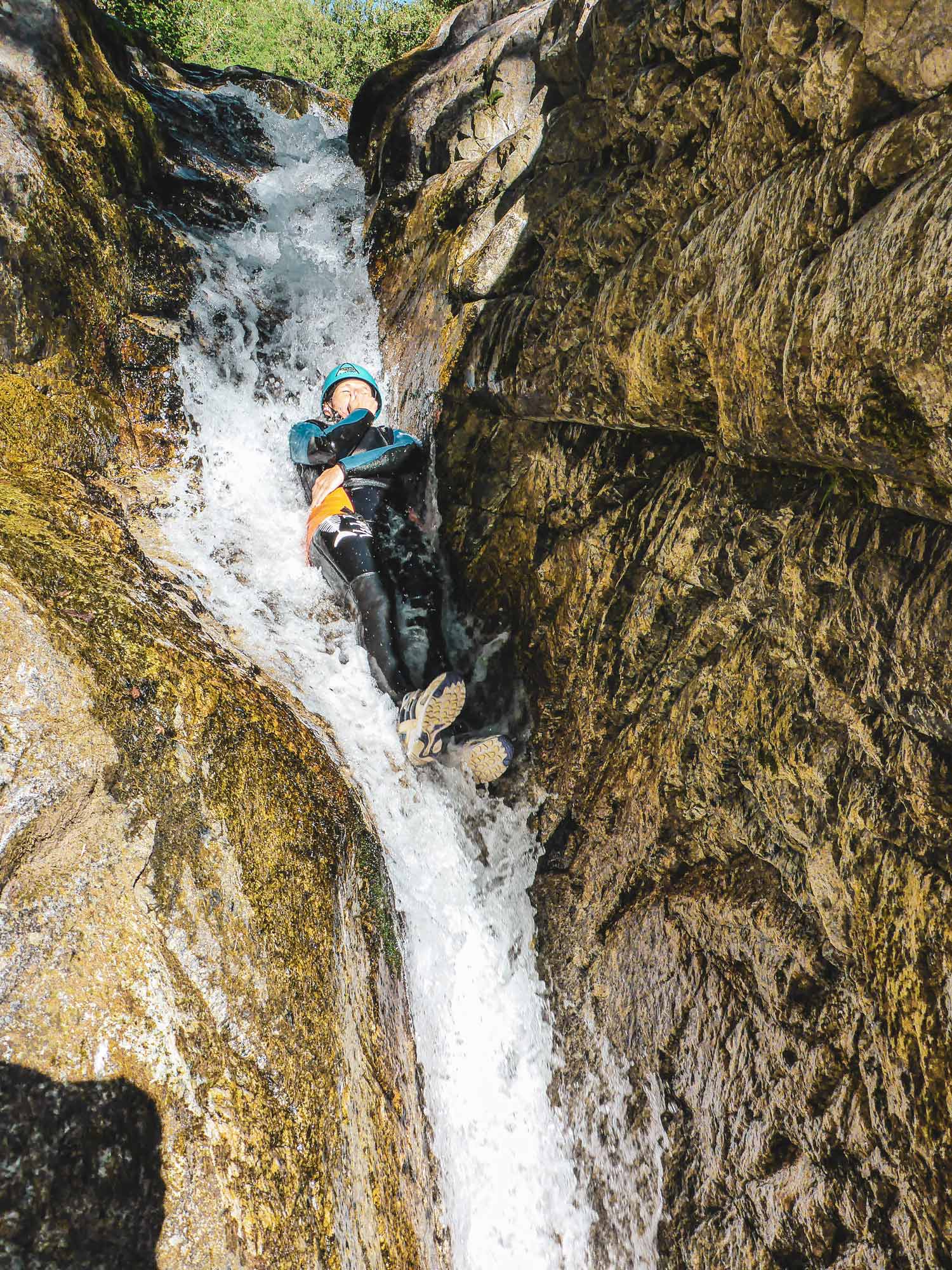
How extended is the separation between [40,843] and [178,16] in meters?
21.3

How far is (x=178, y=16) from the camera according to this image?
673 inches

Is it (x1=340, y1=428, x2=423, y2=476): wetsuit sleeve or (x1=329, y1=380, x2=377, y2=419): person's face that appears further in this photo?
(x1=329, y1=380, x2=377, y2=419): person's face

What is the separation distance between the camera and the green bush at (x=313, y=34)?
18.6 meters

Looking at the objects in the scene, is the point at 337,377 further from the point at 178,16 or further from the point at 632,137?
the point at 178,16

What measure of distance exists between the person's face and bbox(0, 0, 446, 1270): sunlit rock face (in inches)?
94.0

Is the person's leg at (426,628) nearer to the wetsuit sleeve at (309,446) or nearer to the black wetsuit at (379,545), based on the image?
the black wetsuit at (379,545)

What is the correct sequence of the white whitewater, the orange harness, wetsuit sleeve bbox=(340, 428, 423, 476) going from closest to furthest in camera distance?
the white whitewater
the orange harness
wetsuit sleeve bbox=(340, 428, 423, 476)

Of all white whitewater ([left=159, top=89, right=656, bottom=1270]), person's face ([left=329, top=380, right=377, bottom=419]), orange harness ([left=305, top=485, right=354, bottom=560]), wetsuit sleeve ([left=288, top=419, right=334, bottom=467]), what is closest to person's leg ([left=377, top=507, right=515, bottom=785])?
orange harness ([left=305, top=485, right=354, bottom=560])

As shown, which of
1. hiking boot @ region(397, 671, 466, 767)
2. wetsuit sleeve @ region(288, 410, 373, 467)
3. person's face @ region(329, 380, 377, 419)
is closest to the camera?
hiking boot @ region(397, 671, 466, 767)

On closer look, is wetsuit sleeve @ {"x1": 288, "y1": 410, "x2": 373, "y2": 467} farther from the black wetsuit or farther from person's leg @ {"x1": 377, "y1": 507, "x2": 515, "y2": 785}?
person's leg @ {"x1": 377, "y1": 507, "x2": 515, "y2": 785}

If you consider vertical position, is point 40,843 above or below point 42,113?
below

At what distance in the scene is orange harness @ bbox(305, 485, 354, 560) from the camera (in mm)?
5215

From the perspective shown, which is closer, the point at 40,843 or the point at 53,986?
the point at 53,986

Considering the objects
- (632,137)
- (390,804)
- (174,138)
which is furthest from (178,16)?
(390,804)
